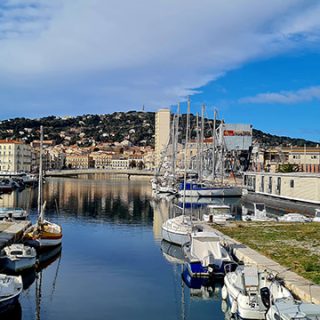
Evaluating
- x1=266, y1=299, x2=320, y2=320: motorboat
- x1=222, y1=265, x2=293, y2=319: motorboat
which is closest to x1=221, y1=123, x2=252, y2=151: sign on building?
x1=222, y1=265, x2=293, y2=319: motorboat

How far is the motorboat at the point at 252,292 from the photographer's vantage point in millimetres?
16672

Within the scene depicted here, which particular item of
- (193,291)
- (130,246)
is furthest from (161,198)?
(193,291)

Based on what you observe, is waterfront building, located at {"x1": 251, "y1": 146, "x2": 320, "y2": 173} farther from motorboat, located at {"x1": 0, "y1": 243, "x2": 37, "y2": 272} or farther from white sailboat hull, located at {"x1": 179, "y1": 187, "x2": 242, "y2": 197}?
motorboat, located at {"x1": 0, "y1": 243, "x2": 37, "y2": 272}

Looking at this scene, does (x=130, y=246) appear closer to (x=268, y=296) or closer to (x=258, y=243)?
(x=258, y=243)

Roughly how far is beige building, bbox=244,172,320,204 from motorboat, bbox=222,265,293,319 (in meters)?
38.5

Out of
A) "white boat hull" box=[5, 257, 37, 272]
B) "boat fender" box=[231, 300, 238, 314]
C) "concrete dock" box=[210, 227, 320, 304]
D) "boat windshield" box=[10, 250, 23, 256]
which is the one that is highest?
"boat windshield" box=[10, 250, 23, 256]

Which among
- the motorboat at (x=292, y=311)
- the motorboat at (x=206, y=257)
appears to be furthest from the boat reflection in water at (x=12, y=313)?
the motorboat at (x=292, y=311)

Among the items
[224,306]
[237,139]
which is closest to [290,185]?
[224,306]

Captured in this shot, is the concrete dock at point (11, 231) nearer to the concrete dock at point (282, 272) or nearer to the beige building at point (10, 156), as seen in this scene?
the concrete dock at point (282, 272)

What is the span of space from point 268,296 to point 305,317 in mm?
3171

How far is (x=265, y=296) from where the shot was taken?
16750 mm

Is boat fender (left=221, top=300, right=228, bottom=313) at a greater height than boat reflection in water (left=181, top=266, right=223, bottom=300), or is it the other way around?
boat reflection in water (left=181, top=266, right=223, bottom=300)

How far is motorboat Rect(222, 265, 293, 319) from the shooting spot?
16672mm

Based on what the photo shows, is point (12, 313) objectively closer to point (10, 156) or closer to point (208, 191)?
point (208, 191)
